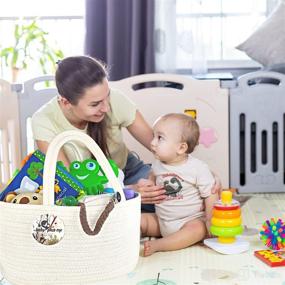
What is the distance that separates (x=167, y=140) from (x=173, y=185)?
0.45 feet

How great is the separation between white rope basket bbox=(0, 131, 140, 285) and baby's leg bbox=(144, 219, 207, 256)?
14.9 inches

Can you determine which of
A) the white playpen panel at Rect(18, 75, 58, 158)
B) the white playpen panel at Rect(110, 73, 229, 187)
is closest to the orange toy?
the white playpen panel at Rect(110, 73, 229, 187)

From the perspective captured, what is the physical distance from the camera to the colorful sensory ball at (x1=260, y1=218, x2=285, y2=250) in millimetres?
1735

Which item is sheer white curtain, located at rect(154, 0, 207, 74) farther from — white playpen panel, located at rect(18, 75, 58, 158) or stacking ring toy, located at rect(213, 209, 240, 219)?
stacking ring toy, located at rect(213, 209, 240, 219)

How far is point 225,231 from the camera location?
1.75 m

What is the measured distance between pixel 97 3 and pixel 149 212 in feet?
3.31

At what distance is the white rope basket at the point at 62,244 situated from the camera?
52.9 inches

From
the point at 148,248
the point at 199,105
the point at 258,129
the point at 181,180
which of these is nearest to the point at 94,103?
the point at 181,180

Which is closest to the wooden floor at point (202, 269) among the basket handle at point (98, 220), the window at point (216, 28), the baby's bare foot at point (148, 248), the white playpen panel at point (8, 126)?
the baby's bare foot at point (148, 248)

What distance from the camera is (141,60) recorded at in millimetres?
2666

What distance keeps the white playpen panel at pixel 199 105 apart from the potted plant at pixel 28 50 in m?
0.56

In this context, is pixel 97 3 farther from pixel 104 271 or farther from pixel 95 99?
pixel 104 271

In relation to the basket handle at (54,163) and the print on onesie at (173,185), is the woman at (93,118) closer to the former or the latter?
the print on onesie at (173,185)

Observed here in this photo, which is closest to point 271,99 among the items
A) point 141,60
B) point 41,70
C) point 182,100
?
point 182,100
